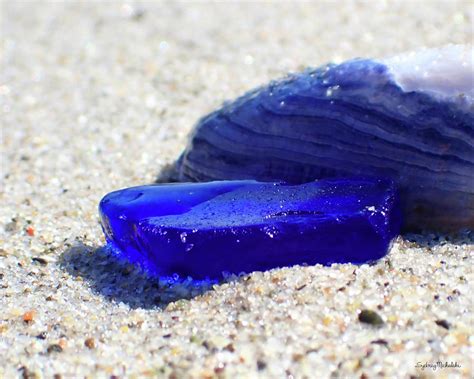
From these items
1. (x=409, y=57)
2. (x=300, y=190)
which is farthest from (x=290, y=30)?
(x=300, y=190)

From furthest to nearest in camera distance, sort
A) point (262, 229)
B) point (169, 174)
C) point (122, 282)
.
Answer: point (169, 174) → point (122, 282) → point (262, 229)

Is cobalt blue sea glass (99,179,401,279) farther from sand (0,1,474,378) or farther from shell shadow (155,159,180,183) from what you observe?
shell shadow (155,159,180,183)

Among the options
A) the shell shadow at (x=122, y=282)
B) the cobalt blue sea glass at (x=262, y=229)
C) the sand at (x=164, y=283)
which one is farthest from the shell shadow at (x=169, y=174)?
the cobalt blue sea glass at (x=262, y=229)

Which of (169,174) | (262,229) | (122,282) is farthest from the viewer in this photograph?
(169,174)

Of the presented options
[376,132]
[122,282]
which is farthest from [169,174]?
[376,132]

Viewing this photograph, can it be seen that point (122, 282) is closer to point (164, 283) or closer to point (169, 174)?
point (164, 283)

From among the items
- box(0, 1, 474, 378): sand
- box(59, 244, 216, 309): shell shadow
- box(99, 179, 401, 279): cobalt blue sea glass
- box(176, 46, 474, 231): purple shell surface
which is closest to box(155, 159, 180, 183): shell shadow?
box(0, 1, 474, 378): sand

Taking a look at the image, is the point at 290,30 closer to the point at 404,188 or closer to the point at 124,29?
the point at 124,29
